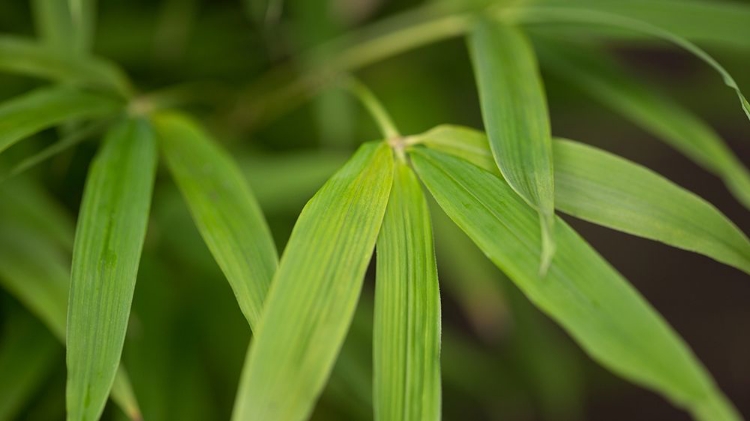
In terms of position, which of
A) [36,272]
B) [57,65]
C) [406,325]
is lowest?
[406,325]

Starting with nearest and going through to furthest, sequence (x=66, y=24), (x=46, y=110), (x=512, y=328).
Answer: (x=46, y=110) < (x=66, y=24) < (x=512, y=328)

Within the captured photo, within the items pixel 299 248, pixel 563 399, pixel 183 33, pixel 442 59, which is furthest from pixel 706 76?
pixel 299 248

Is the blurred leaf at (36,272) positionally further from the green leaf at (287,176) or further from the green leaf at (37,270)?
the green leaf at (287,176)

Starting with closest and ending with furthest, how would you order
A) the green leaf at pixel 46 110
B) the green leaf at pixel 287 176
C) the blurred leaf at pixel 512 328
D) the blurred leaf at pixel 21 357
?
the green leaf at pixel 46 110 < the blurred leaf at pixel 21 357 < the green leaf at pixel 287 176 < the blurred leaf at pixel 512 328

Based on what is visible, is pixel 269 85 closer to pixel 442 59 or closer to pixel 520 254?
pixel 442 59

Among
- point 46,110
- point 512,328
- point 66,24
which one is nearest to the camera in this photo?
point 46,110

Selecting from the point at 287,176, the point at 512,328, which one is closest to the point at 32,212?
the point at 287,176

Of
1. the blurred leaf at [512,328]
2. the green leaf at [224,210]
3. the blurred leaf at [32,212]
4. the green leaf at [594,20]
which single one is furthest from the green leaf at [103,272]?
the blurred leaf at [512,328]

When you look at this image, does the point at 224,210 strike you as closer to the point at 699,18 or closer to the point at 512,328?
the point at 699,18
